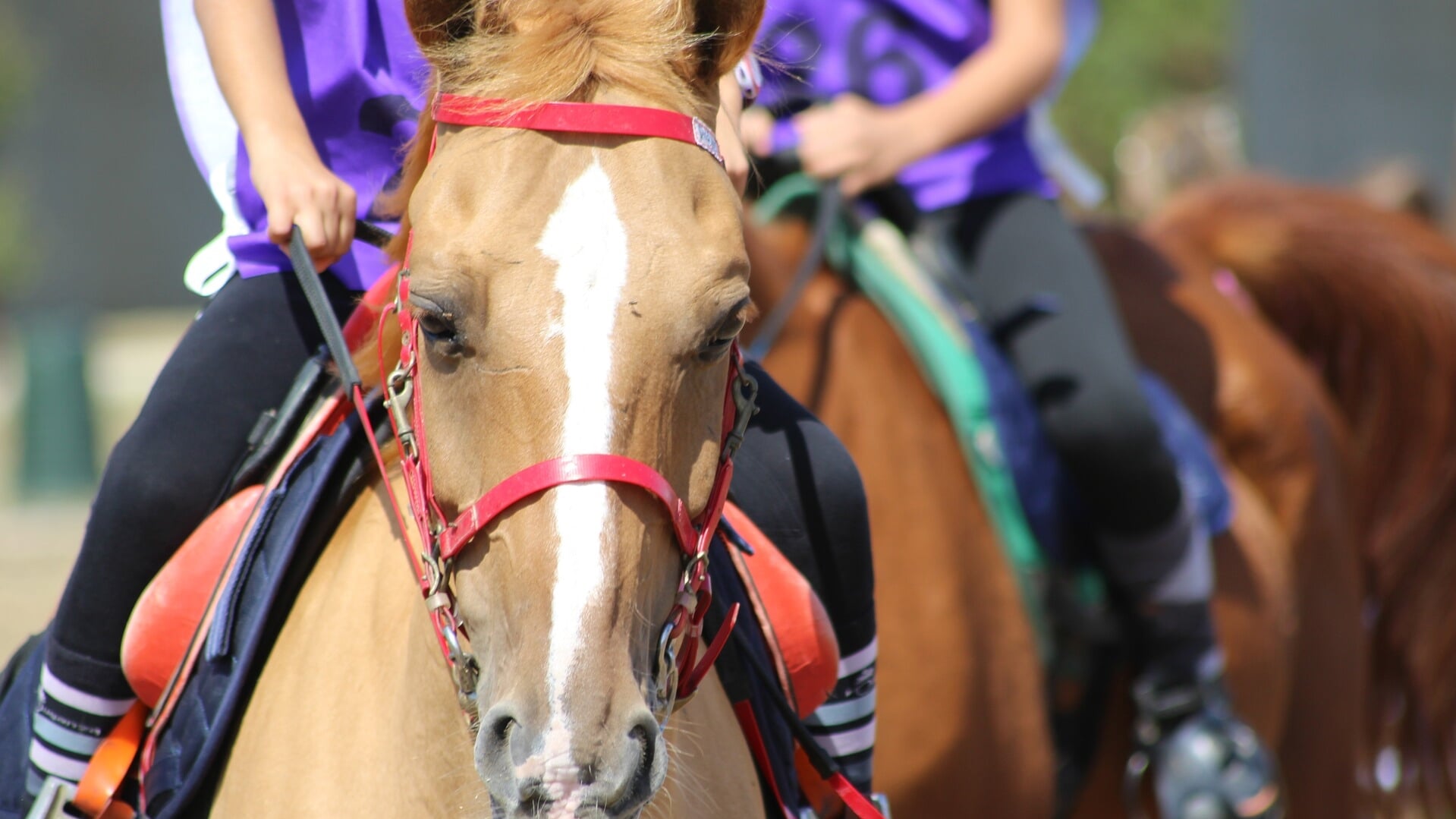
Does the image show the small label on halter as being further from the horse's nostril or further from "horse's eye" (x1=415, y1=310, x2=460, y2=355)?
the horse's nostril

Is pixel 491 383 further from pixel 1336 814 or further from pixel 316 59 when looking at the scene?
pixel 1336 814

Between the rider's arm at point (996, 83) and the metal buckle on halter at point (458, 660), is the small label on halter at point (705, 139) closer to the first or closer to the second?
the metal buckle on halter at point (458, 660)

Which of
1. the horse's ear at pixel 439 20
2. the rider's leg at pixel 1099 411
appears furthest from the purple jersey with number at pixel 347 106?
the rider's leg at pixel 1099 411

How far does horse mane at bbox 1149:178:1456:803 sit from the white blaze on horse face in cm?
319

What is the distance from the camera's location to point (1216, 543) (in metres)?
3.64

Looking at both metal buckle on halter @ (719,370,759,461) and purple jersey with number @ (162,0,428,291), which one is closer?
metal buckle on halter @ (719,370,759,461)

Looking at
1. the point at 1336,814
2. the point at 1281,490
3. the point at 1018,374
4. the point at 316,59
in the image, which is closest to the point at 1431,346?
the point at 1281,490

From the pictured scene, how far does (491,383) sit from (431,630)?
1.20 feet

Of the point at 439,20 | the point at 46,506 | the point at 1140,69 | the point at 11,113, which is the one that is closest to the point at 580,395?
the point at 439,20

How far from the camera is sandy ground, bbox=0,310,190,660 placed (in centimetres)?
759

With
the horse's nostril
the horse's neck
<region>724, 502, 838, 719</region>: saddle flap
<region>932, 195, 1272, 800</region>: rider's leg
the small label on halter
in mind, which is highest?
the small label on halter

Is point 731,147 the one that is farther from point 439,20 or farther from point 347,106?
point 347,106

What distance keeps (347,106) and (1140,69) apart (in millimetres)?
19472

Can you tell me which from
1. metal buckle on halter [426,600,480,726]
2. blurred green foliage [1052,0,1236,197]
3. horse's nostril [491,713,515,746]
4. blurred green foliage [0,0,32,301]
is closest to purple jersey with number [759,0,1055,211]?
metal buckle on halter [426,600,480,726]
